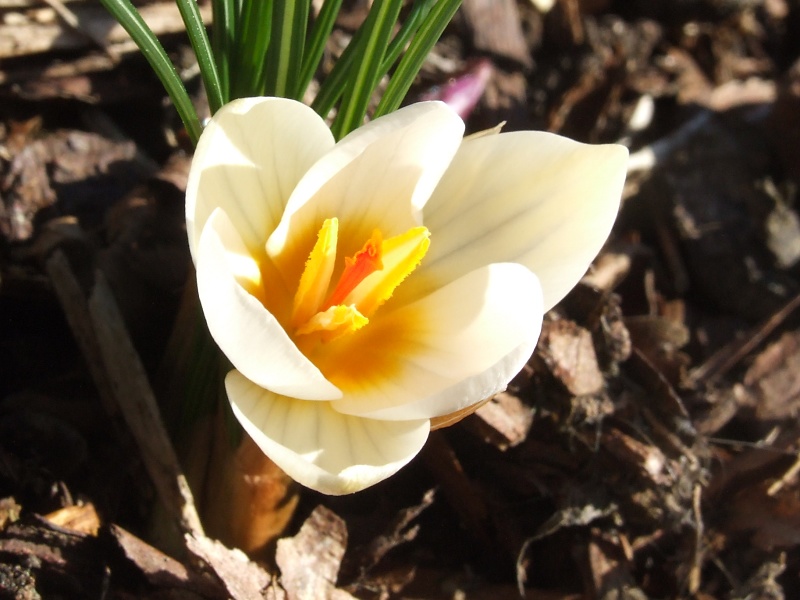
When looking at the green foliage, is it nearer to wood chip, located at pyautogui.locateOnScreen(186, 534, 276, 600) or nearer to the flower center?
the flower center

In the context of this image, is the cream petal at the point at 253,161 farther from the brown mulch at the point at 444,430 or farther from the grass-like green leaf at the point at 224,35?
the brown mulch at the point at 444,430

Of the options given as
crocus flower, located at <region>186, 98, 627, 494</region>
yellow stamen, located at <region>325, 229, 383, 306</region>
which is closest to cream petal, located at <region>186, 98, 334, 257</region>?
crocus flower, located at <region>186, 98, 627, 494</region>

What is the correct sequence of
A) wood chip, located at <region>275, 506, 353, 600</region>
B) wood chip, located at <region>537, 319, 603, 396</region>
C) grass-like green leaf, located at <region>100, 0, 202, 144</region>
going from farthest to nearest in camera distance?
wood chip, located at <region>537, 319, 603, 396</region> < wood chip, located at <region>275, 506, 353, 600</region> < grass-like green leaf, located at <region>100, 0, 202, 144</region>

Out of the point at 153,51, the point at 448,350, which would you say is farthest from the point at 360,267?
the point at 153,51

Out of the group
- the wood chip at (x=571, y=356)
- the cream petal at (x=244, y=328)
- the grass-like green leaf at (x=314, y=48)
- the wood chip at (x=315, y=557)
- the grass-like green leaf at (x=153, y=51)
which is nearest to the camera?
the cream petal at (x=244, y=328)

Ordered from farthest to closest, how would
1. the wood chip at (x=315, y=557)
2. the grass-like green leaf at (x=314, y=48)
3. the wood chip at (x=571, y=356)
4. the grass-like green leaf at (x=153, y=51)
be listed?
the wood chip at (x=571, y=356), the wood chip at (x=315, y=557), the grass-like green leaf at (x=314, y=48), the grass-like green leaf at (x=153, y=51)

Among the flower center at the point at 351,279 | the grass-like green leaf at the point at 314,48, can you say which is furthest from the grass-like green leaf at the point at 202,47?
the flower center at the point at 351,279

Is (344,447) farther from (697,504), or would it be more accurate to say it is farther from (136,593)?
(697,504)
